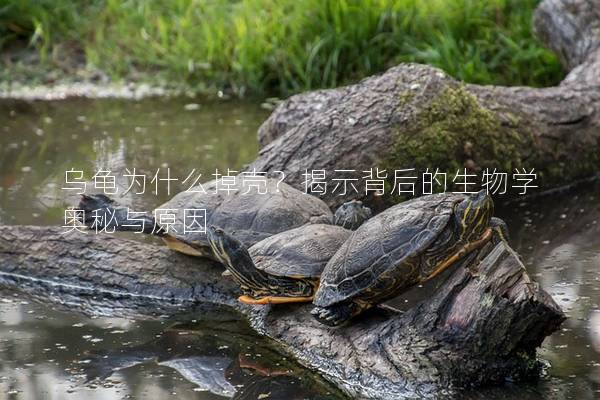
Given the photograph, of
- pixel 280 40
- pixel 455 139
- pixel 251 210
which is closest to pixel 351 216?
pixel 251 210

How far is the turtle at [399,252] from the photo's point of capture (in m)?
3.98

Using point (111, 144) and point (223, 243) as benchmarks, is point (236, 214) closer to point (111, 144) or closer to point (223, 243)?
point (223, 243)

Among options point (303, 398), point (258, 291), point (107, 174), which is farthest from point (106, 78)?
point (303, 398)

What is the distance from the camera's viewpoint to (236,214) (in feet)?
15.9

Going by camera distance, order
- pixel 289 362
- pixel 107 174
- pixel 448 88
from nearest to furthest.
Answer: pixel 289 362
pixel 448 88
pixel 107 174

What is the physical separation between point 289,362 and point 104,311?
1073 mm

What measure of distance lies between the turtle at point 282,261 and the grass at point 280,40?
149 inches

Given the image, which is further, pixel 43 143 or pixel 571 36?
pixel 43 143

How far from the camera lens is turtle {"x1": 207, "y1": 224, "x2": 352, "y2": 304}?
4.26 m

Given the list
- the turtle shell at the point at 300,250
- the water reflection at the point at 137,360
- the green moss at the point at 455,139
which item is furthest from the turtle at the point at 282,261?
the green moss at the point at 455,139

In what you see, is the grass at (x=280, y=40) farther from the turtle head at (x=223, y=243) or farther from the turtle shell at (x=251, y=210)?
the turtle head at (x=223, y=243)

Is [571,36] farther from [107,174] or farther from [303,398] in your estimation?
[303,398]

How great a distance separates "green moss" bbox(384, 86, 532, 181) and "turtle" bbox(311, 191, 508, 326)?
1.71 metres

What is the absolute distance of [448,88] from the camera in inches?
235
